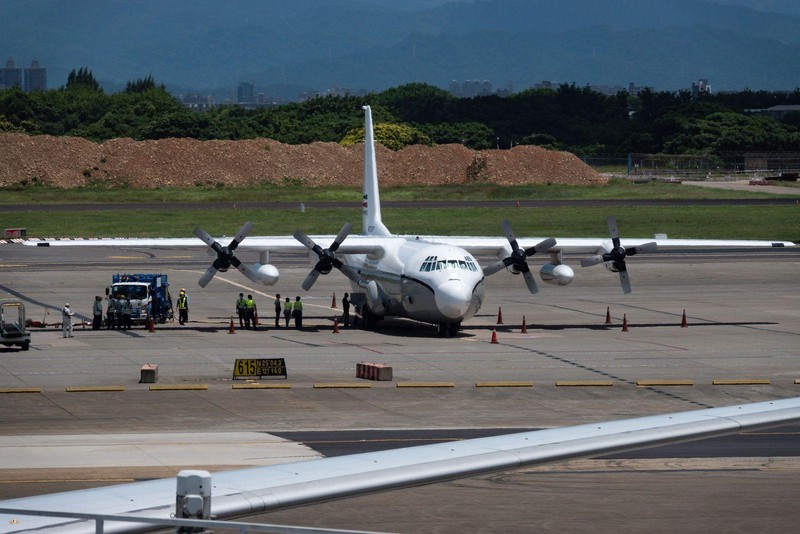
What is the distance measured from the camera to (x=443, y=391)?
118ft

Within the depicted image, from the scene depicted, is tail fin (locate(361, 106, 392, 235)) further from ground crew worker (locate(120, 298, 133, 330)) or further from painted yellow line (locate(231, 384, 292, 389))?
painted yellow line (locate(231, 384, 292, 389))

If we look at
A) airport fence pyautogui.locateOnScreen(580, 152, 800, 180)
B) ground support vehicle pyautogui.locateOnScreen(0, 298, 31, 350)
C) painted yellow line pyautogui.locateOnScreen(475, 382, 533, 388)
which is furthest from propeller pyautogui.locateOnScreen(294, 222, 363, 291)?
airport fence pyautogui.locateOnScreen(580, 152, 800, 180)

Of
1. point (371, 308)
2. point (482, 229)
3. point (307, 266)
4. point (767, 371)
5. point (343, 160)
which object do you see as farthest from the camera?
point (343, 160)

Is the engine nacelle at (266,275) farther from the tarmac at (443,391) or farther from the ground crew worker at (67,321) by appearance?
the ground crew worker at (67,321)

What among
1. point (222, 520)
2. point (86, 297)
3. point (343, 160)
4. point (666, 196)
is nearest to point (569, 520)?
point (222, 520)

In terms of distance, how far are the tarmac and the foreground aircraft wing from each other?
6582mm

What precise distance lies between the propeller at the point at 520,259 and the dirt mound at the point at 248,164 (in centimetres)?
7910

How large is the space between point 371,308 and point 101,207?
63813 mm

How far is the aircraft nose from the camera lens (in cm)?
4516

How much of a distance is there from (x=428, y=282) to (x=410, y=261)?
75.6 inches

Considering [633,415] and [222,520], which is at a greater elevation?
[222,520]

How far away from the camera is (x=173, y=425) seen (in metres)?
30.8

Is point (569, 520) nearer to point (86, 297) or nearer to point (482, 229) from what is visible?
point (86, 297)

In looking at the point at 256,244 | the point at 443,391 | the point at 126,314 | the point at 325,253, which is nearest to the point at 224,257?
the point at 256,244
